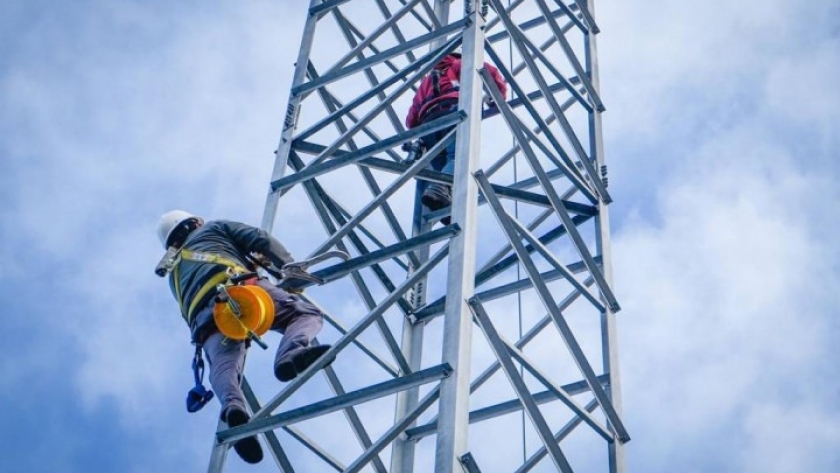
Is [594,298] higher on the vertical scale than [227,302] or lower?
higher

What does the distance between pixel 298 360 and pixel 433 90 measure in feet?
16.5

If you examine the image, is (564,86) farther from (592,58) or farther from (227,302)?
(227,302)

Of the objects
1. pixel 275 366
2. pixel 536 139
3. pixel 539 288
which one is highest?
pixel 536 139

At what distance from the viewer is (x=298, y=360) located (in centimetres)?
897

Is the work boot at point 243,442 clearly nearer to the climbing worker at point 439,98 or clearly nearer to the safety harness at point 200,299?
the safety harness at point 200,299

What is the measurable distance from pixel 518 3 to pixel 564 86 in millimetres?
1475

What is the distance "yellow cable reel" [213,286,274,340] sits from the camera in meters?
9.31

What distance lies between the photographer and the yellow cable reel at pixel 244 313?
9.31 metres

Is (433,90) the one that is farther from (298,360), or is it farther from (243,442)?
(243,442)

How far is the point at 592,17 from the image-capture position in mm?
14039

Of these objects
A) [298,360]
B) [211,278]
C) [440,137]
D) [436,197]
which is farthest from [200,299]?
[440,137]

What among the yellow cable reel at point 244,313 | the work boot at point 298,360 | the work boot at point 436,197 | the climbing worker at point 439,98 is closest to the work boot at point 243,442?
the work boot at point 298,360

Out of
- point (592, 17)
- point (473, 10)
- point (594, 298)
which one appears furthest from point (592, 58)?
point (594, 298)

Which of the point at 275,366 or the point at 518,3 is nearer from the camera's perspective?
the point at 275,366
